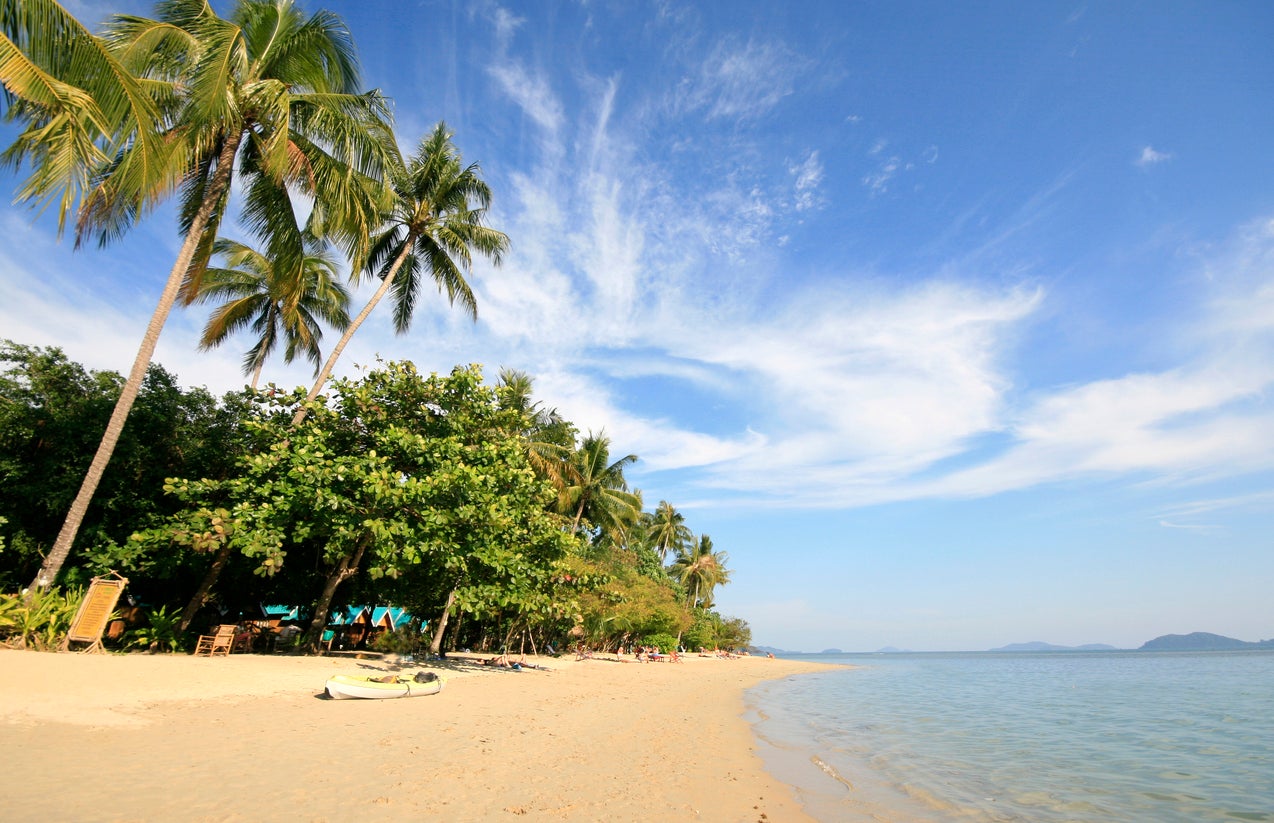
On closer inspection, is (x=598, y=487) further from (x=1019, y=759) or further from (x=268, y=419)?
(x=1019, y=759)

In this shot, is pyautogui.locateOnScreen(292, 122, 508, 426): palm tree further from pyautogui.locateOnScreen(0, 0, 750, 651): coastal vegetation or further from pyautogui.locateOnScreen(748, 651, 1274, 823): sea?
pyautogui.locateOnScreen(748, 651, 1274, 823): sea

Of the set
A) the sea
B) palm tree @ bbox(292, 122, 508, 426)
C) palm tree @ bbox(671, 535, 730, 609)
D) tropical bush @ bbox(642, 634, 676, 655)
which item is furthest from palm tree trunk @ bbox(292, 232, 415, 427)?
palm tree @ bbox(671, 535, 730, 609)

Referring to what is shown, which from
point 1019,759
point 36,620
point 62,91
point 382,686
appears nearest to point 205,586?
point 36,620

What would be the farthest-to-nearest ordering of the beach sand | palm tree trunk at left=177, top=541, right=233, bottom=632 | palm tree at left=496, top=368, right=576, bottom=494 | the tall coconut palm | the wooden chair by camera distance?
palm tree at left=496, top=368, right=576, bottom=494 < palm tree trunk at left=177, top=541, right=233, bottom=632 < the wooden chair < the tall coconut palm < the beach sand

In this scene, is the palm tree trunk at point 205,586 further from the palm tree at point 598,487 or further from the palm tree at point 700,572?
the palm tree at point 700,572

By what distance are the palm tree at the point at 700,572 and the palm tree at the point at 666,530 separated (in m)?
5.37

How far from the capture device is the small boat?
1040 centimetres

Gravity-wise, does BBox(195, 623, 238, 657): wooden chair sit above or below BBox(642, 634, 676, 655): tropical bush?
below

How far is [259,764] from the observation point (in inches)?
241

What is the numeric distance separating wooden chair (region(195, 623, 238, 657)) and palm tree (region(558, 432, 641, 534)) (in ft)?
59.6

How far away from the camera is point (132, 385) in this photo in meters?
11.5

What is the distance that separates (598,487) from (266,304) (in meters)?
18.2

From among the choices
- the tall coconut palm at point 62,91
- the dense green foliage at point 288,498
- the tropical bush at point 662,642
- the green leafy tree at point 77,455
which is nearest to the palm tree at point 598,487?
the tropical bush at point 662,642

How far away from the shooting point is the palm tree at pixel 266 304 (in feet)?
61.4
